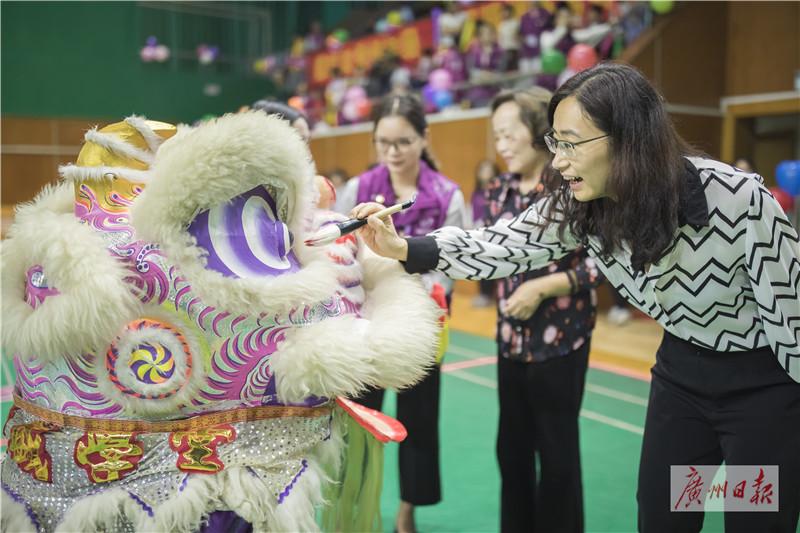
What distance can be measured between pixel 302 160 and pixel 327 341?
0.95ft

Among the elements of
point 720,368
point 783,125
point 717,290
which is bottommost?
point 720,368

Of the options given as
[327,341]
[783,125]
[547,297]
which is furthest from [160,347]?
[783,125]

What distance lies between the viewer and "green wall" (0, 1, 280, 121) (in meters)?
11.5

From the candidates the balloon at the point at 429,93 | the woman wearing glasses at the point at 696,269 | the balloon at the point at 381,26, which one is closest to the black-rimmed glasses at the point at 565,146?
the woman wearing glasses at the point at 696,269

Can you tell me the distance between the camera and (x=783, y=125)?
292 inches

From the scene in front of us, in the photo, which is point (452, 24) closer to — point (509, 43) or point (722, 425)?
point (509, 43)

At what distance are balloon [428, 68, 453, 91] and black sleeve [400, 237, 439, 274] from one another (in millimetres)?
7012

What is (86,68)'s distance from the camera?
1201cm

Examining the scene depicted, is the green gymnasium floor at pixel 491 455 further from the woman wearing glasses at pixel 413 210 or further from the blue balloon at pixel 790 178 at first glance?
the blue balloon at pixel 790 178

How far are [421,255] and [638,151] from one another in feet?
1.54

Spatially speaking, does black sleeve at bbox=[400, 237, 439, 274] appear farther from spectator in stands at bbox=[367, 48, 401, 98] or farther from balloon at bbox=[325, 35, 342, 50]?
balloon at bbox=[325, 35, 342, 50]

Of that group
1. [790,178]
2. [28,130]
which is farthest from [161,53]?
[790,178]

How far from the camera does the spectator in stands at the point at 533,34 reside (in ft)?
24.1

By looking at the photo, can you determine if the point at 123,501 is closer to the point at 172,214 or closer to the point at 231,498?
the point at 231,498
